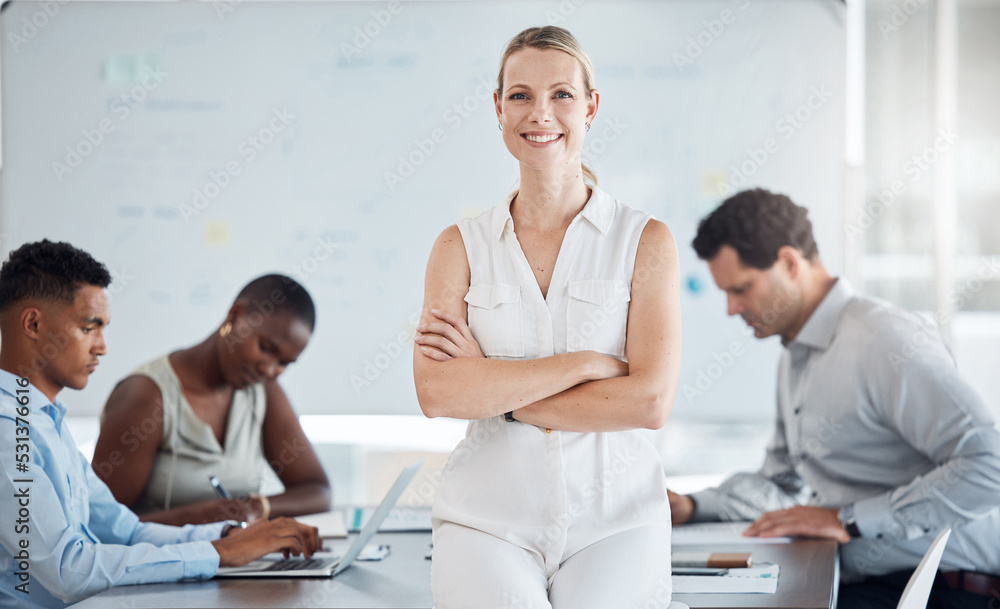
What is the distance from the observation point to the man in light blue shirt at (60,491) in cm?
169

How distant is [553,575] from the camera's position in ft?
4.81

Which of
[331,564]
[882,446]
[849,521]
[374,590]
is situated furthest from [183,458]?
[882,446]

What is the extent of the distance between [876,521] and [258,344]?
184 cm

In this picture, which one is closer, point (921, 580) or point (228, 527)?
point (921, 580)

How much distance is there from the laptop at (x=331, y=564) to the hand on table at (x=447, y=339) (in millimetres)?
327

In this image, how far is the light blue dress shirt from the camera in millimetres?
1676

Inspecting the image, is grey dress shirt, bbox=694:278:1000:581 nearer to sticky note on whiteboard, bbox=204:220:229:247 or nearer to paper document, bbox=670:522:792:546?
paper document, bbox=670:522:792:546

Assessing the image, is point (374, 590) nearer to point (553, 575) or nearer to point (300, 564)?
point (300, 564)

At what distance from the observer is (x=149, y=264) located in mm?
3730

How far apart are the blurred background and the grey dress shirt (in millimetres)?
1105

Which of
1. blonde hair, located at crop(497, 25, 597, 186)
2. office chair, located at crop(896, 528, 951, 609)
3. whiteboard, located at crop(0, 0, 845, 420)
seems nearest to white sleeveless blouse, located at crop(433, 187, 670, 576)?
A: blonde hair, located at crop(497, 25, 597, 186)

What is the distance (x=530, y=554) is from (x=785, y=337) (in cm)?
146

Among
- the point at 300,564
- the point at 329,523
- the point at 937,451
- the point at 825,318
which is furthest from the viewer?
the point at 825,318

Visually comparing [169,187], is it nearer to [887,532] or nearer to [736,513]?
[736,513]
